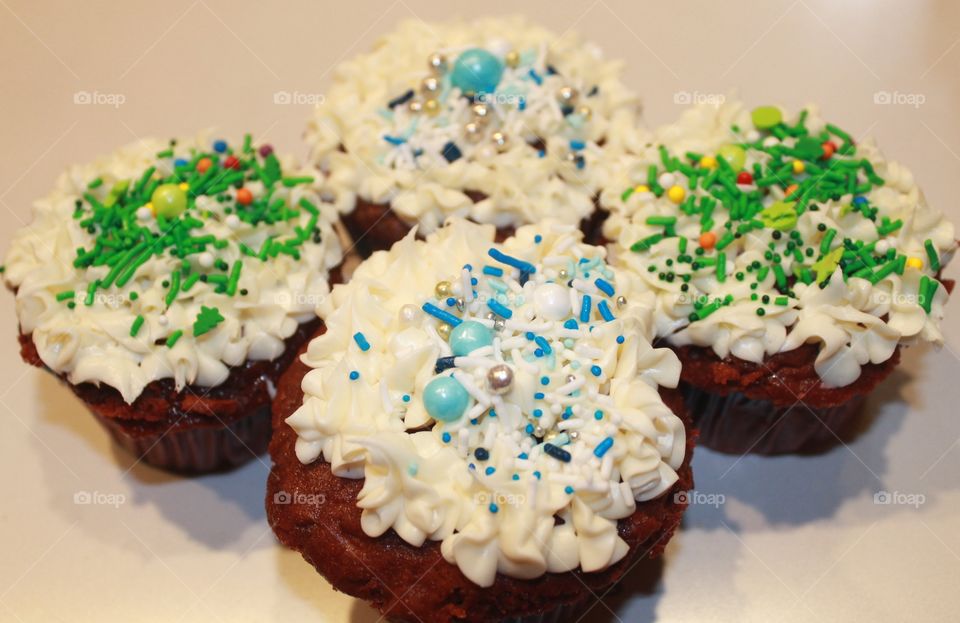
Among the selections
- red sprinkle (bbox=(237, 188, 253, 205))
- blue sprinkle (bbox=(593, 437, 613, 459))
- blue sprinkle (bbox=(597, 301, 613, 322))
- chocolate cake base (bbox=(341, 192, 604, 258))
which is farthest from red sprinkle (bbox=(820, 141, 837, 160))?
red sprinkle (bbox=(237, 188, 253, 205))

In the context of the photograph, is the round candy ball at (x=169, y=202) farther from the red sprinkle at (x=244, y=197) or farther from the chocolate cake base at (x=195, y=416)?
the chocolate cake base at (x=195, y=416)

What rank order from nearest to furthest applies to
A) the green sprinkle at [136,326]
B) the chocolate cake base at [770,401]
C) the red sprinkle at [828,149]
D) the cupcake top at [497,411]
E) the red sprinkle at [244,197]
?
the cupcake top at [497,411], the green sprinkle at [136,326], the chocolate cake base at [770,401], the red sprinkle at [244,197], the red sprinkle at [828,149]

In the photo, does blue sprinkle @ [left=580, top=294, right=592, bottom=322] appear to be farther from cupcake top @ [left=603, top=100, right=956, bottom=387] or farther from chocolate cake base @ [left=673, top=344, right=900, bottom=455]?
chocolate cake base @ [left=673, top=344, right=900, bottom=455]

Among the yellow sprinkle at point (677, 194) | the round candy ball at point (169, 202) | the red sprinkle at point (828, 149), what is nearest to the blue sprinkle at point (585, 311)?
the yellow sprinkle at point (677, 194)

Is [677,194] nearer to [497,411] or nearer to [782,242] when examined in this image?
[782,242]

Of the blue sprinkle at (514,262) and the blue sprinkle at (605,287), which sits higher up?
the blue sprinkle at (605,287)

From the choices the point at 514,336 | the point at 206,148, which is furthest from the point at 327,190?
the point at 514,336

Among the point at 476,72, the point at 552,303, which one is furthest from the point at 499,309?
the point at 476,72

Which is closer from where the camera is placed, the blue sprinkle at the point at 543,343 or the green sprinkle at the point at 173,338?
the blue sprinkle at the point at 543,343
